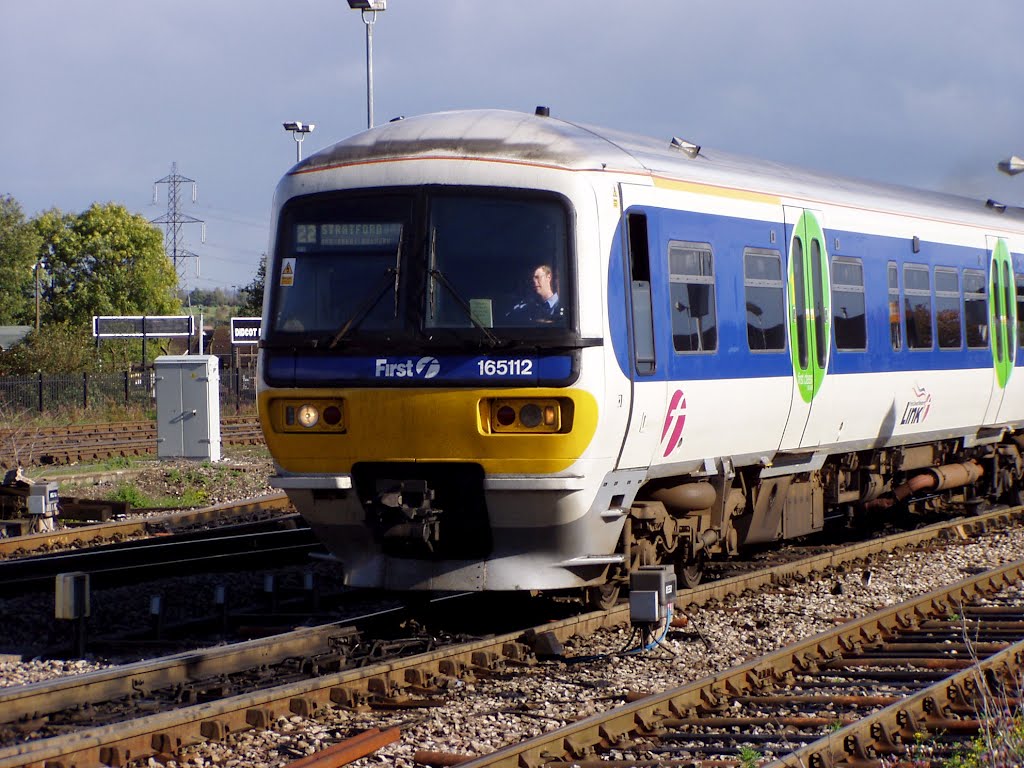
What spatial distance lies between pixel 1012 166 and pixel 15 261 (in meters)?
60.2

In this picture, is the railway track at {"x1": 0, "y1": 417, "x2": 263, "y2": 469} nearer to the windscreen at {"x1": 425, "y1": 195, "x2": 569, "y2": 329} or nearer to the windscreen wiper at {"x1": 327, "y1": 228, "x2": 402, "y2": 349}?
the windscreen wiper at {"x1": 327, "y1": 228, "x2": 402, "y2": 349}

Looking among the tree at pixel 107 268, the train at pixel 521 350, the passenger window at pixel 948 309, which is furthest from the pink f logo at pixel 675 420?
the tree at pixel 107 268

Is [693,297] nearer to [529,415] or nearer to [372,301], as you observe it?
[529,415]

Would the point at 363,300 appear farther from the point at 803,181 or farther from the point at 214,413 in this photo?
the point at 214,413

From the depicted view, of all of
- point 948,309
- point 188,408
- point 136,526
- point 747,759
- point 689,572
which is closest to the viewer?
point 747,759

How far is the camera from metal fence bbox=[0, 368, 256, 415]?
35156 millimetres

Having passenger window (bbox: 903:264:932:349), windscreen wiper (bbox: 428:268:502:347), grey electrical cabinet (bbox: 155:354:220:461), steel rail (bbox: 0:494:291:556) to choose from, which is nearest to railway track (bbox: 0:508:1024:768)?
windscreen wiper (bbox: 428:268:502:347)

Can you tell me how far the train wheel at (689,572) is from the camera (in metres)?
10.8

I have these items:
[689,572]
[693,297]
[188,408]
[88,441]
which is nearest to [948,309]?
[689,572]

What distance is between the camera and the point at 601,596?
9945mm

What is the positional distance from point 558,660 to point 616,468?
1.23 metres

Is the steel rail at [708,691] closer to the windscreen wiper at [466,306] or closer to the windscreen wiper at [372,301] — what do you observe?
the windscreen wiper at [466,306]

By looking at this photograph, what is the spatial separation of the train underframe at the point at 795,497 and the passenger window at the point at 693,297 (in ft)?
3.36

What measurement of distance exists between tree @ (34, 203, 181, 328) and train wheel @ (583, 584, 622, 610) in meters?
61.6
